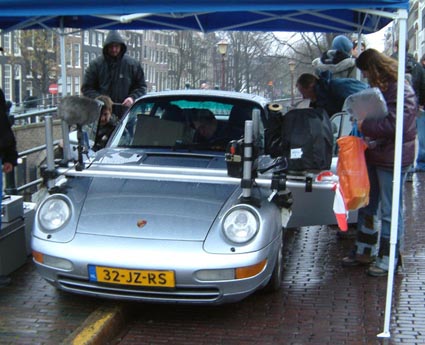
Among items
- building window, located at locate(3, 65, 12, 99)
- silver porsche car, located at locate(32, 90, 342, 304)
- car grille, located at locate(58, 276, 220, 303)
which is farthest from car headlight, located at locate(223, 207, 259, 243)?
building window, located at locate(3, 65, 12, 99)

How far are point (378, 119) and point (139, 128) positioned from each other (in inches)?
93.6

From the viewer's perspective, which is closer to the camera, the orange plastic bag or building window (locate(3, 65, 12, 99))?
the orange plastic bag

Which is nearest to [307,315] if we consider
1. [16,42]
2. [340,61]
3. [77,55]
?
[340,61]

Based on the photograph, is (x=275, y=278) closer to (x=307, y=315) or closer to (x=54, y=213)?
(x=307, y=315)

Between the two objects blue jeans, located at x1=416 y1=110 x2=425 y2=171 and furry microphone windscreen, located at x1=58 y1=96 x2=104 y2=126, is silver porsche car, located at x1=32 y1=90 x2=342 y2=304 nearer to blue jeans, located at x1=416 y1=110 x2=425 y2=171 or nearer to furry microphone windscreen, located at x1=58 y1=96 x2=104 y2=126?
furry microphone windscreen, located at x1=58 y1=96 x2=104 y2=126

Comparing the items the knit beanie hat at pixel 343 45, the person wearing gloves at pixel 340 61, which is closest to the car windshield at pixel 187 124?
the person wearing gloves at pixel 340 61

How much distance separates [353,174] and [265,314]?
1352 millimetres

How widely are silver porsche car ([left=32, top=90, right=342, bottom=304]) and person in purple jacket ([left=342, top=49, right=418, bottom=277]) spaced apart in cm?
46

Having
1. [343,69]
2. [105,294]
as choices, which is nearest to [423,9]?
[343,69]

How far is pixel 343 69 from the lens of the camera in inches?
304

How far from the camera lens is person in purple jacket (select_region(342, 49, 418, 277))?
5.06 m

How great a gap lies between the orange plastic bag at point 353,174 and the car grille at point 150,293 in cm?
147

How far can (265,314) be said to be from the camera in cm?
470

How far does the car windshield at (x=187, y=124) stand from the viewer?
5.88 meters
